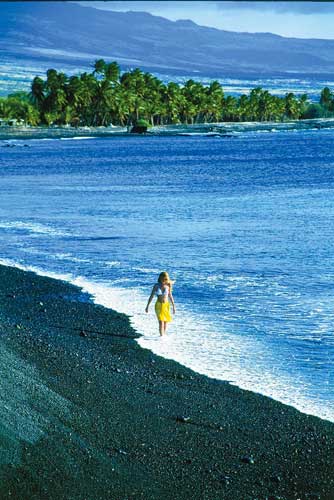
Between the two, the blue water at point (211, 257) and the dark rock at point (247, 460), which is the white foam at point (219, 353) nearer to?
the blue water at point (211, 257)

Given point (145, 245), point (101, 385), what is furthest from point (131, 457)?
point (145, 245)

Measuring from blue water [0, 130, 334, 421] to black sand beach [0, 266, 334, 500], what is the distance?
2.84ft

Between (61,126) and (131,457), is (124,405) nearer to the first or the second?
(131,457)

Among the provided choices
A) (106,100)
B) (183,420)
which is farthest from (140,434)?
(106,100)

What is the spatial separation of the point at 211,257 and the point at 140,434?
48.2 ft

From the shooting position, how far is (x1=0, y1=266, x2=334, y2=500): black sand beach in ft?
31.0

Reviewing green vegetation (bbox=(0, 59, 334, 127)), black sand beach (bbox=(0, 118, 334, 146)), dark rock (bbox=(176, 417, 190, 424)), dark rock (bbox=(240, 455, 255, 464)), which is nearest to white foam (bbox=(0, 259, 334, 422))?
dark rock (bbox=(176, 417, 190, 424))

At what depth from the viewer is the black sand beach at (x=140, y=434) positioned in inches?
372

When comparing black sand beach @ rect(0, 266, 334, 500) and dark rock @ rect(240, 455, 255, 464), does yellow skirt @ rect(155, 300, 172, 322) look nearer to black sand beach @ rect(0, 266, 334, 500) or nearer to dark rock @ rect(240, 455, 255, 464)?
black sand beach @ rect(0, 266, 334, 500)

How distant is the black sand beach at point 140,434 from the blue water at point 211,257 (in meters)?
0.87

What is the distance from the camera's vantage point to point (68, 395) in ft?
38.6

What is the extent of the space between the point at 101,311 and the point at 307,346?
14.5 feet

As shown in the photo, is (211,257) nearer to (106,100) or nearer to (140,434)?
(140,434)

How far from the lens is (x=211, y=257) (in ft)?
82.8
